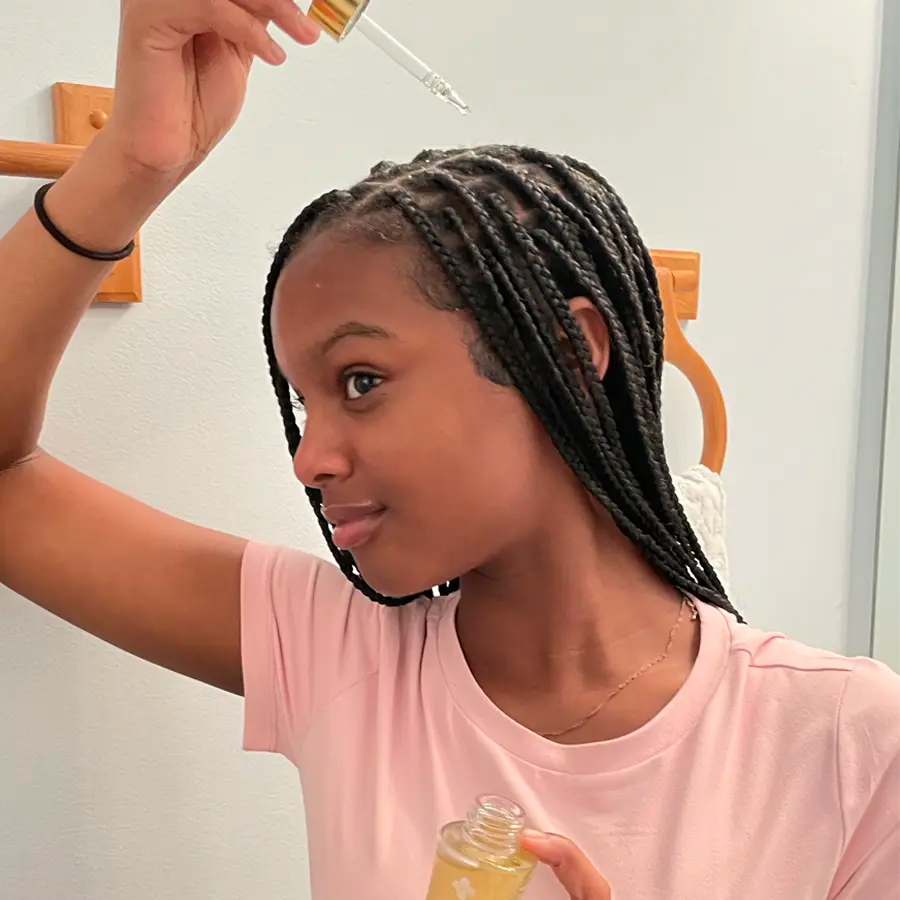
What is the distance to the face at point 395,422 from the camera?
595mm

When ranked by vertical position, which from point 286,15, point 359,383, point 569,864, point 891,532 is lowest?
point 891,532

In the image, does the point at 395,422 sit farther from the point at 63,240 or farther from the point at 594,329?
the point at 63,240

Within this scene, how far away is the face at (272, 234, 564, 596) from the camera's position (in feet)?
1.95

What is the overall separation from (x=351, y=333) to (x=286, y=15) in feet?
0.61

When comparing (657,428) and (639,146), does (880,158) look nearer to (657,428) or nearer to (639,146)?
(639,146)

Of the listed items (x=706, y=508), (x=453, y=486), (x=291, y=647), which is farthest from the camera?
(x=706, y=508)

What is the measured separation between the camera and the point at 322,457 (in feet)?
1.99

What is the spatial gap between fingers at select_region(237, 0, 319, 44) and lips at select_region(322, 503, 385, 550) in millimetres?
277

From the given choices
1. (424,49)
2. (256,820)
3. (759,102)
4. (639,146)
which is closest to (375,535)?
(256,820)

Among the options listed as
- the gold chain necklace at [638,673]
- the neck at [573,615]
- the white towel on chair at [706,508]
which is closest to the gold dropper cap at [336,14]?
the neck at [573,615]

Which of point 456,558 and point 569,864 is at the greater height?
point 456,558

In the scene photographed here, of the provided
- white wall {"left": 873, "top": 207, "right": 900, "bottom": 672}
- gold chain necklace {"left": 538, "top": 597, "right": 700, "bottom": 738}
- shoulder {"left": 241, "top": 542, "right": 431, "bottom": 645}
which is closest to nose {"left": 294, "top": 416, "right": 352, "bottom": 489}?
shoulder {"left": 241, "top": 542, "right": 431, "bottom": 645}

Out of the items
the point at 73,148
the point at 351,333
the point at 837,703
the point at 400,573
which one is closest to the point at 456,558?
the point at 400,573

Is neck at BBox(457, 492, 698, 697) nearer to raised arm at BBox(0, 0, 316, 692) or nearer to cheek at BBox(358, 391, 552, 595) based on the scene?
cheek at BBox(358, 391, 552, 595)
